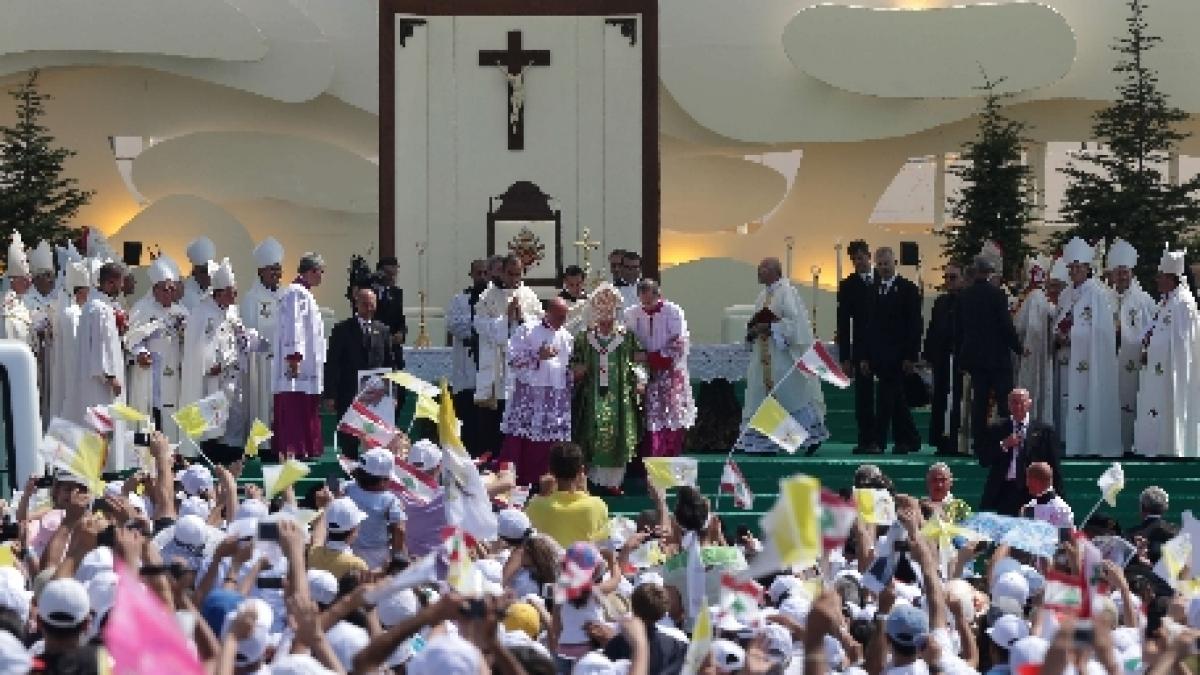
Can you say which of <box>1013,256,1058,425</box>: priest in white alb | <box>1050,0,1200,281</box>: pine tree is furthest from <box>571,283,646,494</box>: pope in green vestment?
<box>1050,0,1200,281</box>: pine tree

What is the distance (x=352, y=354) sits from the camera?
21.3 meters

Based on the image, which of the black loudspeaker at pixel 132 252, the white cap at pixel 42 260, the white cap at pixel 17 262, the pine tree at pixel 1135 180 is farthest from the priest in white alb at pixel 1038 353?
the black loudspeaker at pixel 132 252

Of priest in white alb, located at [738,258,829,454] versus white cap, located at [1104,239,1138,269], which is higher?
white cap, located at [1104,239,1138,269]

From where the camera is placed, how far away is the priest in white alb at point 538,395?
65.5 ft

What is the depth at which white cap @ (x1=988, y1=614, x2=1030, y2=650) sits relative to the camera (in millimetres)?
10422

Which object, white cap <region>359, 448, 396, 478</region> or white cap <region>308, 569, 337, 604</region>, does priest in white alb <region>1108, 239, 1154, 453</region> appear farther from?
white cap <region>308, 569, 337, 604</region>

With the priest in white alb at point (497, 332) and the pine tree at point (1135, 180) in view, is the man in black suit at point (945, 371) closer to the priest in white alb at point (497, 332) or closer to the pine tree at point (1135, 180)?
the priest in white alb at point (497, 332)

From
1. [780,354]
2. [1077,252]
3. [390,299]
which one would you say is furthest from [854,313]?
[390,299]

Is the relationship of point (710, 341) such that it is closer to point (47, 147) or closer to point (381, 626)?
point (47, 147)

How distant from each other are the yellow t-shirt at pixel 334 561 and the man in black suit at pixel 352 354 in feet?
29.7

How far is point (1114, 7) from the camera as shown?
3006 centimetres

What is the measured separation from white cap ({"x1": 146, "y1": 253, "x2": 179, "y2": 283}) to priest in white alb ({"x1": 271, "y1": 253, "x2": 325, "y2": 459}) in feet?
2.97

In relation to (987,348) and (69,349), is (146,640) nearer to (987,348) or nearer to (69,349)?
(69,349)

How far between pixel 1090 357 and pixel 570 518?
8.38 meters
